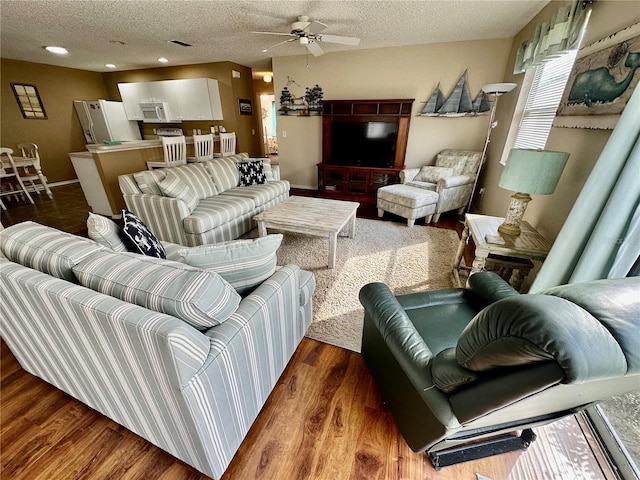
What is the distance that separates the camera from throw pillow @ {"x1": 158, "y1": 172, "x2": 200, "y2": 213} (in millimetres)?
2609

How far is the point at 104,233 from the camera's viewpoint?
4.20ft

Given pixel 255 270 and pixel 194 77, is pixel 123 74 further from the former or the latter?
pixel 255 270

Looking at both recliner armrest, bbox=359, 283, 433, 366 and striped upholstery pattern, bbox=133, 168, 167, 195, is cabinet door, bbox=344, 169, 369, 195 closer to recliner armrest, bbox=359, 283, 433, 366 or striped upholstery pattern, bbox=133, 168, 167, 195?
striped upholstery pattern, bbox=133, 168, 167, 195

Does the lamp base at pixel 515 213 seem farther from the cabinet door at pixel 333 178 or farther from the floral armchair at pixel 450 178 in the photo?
the cabinet door at pixel 333 178

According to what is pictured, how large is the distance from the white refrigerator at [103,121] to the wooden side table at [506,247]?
7448 mm

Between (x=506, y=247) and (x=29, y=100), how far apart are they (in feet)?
28.1

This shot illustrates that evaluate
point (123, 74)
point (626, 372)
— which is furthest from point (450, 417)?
point (123, 74)

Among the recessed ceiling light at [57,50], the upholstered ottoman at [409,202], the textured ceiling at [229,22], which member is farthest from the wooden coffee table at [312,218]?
the recessed ceiling light at [57,50]

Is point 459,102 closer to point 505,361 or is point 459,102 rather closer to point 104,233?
point 505,361

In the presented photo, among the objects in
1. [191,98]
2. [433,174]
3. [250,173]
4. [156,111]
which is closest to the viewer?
[250,173]

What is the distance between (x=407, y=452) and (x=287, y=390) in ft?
2.06

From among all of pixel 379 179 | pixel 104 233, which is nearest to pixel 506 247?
pixel 104 233

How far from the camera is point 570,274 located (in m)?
1.46

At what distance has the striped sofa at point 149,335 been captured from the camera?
78 cm
